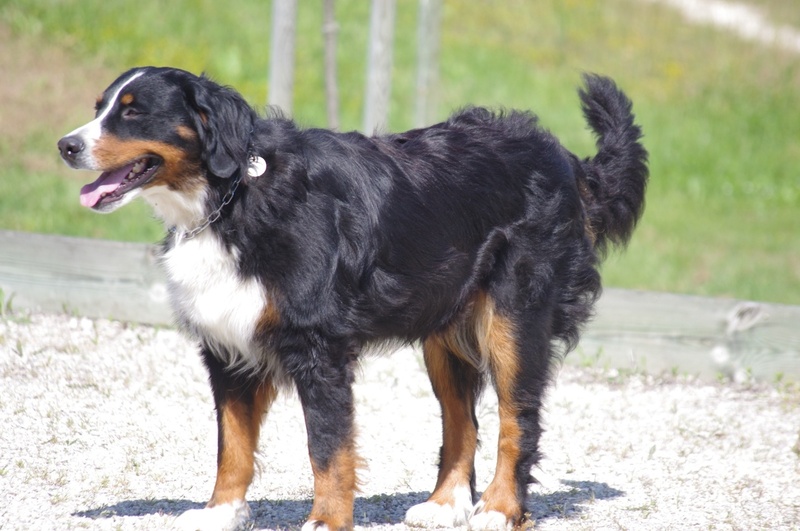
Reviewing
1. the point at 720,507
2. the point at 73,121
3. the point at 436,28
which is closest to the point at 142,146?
the point at 720,507

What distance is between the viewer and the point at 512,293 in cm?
461

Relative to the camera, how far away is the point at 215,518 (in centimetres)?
424

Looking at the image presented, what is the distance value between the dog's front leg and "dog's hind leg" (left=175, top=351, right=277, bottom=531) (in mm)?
354

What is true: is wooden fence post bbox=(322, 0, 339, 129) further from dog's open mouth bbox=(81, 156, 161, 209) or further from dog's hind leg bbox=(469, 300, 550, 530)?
dog's open mouth bbox=(81, 156, 161, 209)

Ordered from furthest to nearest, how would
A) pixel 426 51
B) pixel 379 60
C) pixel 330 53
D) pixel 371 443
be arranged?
pixel 426 51 < pixel 330 53 < pixel 379 60 < pixel 371 443

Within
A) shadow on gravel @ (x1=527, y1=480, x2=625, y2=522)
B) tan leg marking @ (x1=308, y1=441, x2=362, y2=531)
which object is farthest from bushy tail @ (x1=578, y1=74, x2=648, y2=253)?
tan leg marking @ (x1=308, y1=441, x2=362, y2=531)

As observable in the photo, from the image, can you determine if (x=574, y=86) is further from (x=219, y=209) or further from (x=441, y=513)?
(x=219, y=209)

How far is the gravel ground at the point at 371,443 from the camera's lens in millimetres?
4730

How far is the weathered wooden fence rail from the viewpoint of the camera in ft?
23.4

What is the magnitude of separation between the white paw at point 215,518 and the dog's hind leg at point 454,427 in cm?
82

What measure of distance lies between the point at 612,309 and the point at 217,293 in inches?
157

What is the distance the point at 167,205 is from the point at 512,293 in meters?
1.60

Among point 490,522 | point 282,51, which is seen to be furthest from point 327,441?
point 282,51

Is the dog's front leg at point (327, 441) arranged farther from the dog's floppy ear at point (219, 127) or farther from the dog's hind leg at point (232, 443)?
the dog's floppy ear at point (219, 127)
